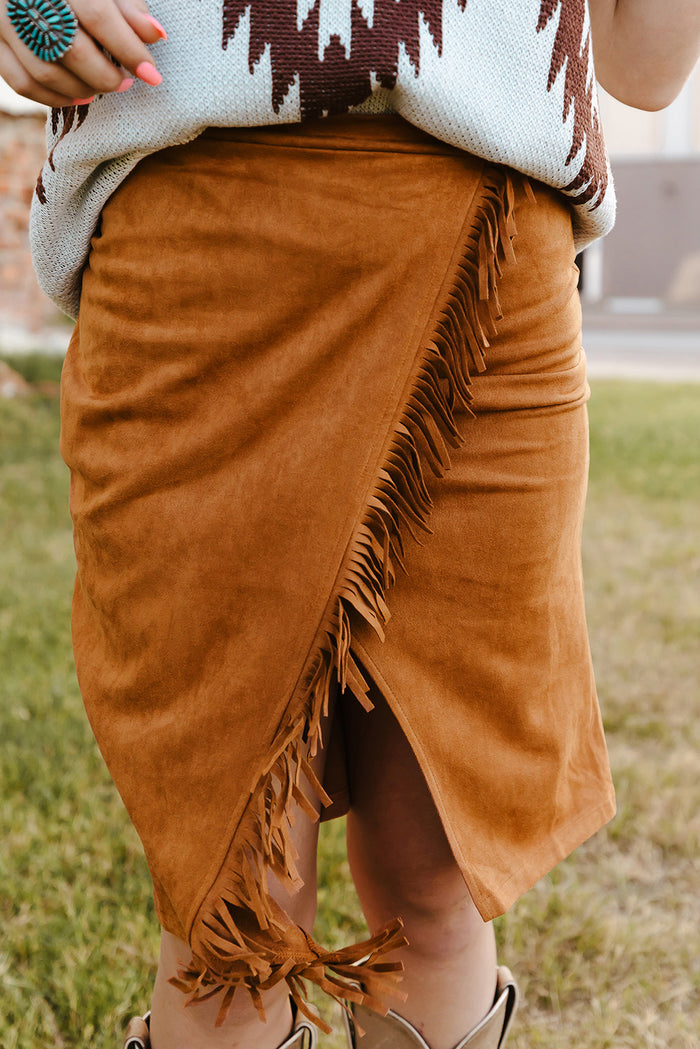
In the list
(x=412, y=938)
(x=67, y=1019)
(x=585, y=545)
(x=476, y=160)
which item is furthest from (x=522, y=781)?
(x=585, y=545)

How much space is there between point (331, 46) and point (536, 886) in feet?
5.03

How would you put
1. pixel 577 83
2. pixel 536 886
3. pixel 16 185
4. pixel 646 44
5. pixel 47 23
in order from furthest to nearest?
1. pixel 16 185
2. pixel 536 886
3. pixel 646 44
4. pixel 577 83
5. pixel 47 23

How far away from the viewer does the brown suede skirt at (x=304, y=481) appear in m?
0.78

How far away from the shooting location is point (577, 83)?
0.79 m

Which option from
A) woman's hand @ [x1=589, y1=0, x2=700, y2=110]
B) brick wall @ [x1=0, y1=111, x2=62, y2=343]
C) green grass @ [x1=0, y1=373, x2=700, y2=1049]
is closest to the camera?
woman's hand @ [x1=589, y1=0, x2=700, y2=110]

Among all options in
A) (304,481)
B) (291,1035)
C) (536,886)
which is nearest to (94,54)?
(304,481)

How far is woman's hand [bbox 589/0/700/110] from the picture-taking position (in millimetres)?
933

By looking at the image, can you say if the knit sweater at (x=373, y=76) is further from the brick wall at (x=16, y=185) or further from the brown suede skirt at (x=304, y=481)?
the brick wall at (x=16, y=185)

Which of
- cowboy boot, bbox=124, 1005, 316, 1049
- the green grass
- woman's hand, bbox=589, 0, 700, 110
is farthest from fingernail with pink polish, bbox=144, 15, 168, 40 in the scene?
the green grass

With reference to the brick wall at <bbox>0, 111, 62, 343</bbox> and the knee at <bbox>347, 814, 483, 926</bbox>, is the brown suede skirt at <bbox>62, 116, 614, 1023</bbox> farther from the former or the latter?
the brick wall at <bbox>0, 111, 62, 343</bbox>

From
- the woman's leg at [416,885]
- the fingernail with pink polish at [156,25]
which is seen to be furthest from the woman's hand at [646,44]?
the woman's leg at [416,885]

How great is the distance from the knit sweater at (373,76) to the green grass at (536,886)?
1.23 meters

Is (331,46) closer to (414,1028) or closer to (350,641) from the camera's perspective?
(350,641)

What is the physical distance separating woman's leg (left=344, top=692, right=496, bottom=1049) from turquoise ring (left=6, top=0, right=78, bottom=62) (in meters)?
0.58
